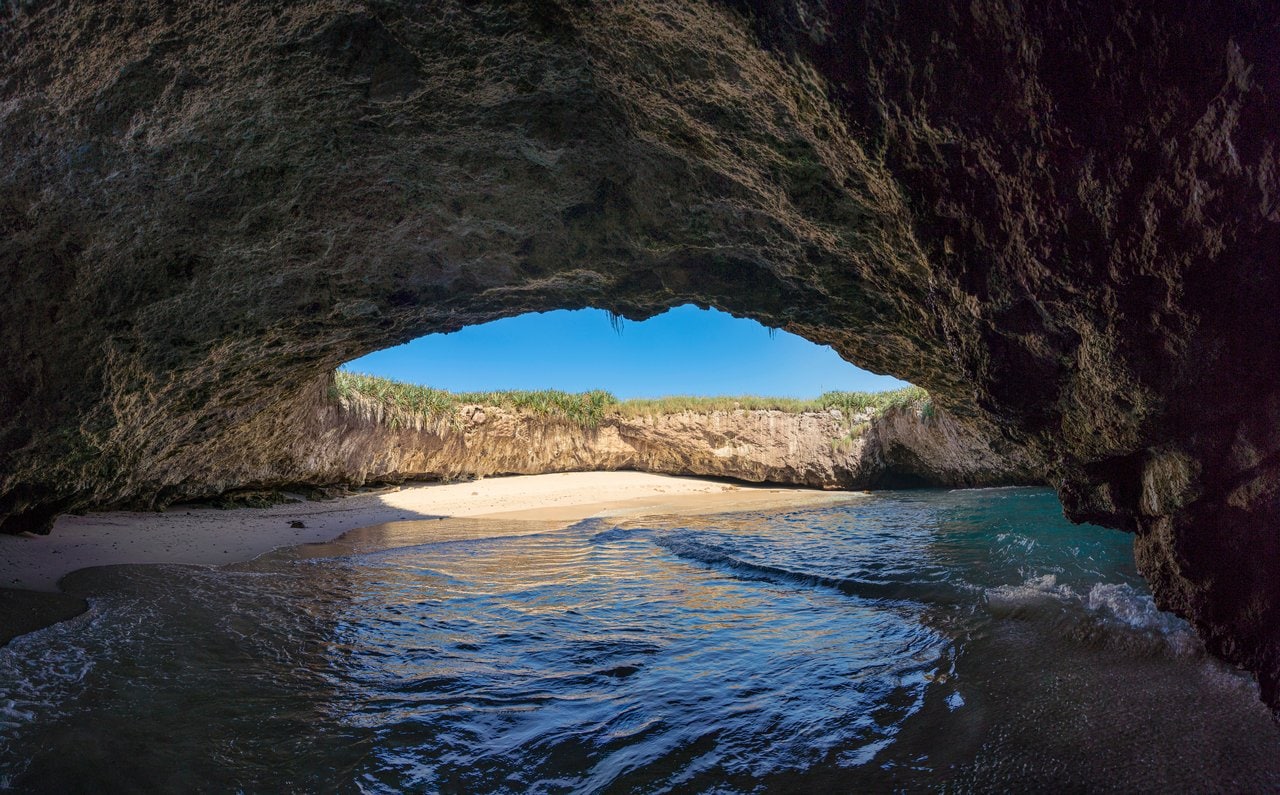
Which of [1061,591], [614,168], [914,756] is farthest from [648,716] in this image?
[1061,591]

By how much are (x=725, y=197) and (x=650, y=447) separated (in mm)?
16568

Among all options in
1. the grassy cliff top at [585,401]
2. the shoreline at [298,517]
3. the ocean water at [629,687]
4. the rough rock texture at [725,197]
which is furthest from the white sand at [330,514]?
the grassy cliff top at [585,401]

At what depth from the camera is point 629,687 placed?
3.17m

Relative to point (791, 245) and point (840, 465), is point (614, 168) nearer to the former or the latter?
point (791, 245)

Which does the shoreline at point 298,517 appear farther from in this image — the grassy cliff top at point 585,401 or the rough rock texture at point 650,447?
the grassy cliff top at point 585,401

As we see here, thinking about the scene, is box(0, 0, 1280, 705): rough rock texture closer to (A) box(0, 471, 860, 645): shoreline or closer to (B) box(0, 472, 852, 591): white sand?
(A) box(0, 471, 860, 645): shoreline

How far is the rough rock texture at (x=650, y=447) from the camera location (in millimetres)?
12461

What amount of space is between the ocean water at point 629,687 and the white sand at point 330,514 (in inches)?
35.2

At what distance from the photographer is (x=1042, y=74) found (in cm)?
183

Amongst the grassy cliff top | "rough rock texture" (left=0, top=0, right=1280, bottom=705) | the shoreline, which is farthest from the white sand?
the grassy cliff top

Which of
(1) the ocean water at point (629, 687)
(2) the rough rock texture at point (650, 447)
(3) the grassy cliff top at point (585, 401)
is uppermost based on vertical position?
(3) the grassy cliff top at point (585, 401)

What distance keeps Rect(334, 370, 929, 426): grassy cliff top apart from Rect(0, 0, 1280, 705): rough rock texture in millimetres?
9167

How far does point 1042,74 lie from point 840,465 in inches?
651

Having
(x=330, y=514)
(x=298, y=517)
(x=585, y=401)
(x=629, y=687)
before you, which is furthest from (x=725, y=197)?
(x=585, y=401)
